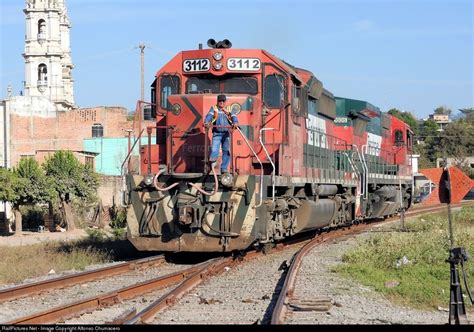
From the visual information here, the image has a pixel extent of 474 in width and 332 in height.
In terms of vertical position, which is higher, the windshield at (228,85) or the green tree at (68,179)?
the windshield at (228,85)

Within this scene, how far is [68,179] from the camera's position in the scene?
86.1 feet

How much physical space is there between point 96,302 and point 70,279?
6.48ft

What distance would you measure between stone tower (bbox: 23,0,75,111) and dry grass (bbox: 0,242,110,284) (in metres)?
54.6

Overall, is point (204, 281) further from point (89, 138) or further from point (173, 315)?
point (89, 138)

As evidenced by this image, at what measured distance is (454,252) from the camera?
7414 mm

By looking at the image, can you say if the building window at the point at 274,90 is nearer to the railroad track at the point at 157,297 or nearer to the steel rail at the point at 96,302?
the railroad track at the point at 157,297

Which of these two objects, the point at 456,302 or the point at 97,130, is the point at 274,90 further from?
the point at 97,130

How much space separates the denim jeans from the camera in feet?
35.4

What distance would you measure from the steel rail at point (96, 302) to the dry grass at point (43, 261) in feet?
7.94

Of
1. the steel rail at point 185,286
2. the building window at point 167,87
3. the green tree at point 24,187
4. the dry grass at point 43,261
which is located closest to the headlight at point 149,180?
the steel rail at point 185,286

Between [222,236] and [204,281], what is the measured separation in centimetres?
142

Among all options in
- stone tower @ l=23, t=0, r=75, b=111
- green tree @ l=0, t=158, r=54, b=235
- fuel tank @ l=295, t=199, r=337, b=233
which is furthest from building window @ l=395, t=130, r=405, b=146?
stone tower @ l=23, t=0, r=75, b=111

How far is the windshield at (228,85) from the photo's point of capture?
12.0 metres

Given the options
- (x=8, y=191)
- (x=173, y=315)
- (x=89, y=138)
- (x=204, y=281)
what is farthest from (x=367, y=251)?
(x=89, y=138)
